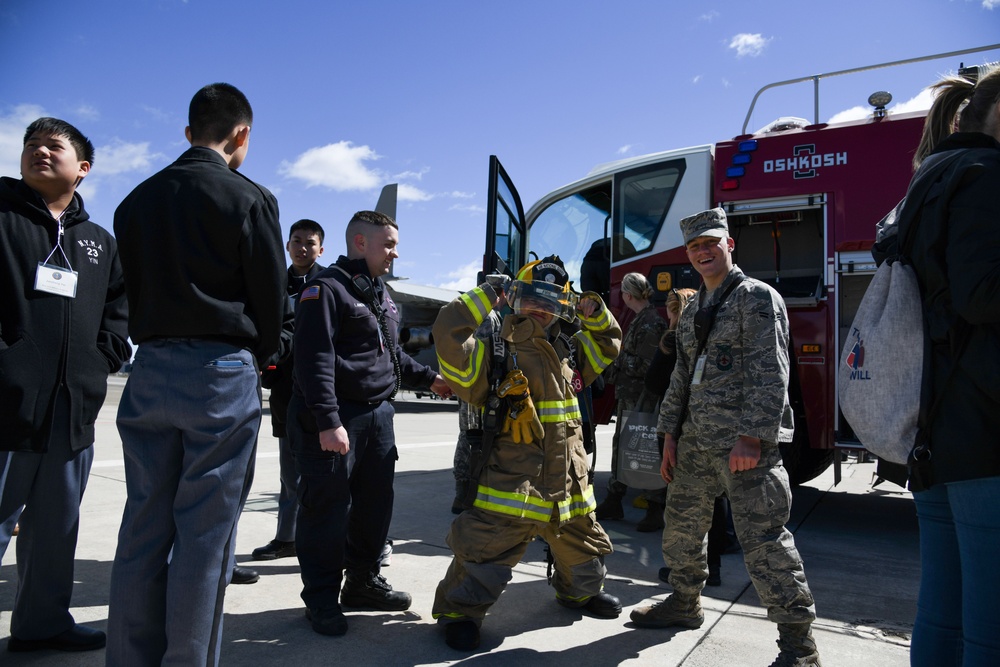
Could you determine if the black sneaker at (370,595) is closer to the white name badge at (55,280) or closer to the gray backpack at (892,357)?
the white name badge at (55,280)

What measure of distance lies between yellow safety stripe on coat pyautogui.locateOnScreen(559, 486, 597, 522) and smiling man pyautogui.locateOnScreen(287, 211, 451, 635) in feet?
2.99

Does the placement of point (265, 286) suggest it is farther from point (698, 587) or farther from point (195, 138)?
point (698, 587)

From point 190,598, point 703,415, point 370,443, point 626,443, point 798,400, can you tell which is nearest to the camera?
point 190,598

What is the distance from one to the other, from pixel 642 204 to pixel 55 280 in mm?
4393

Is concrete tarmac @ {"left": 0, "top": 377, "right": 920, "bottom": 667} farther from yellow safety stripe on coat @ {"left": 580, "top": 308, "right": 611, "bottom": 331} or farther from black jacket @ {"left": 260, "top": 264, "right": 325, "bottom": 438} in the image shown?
yellow safety stripe on coat @ {"left": 580, "top": 308, "right": 611, "bottom": 331}

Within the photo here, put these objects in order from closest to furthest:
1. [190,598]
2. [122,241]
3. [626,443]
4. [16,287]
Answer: [190,598] → [122,241] → [16,287] → [626,443]

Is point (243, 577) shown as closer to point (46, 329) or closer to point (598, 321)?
point (46, 329)

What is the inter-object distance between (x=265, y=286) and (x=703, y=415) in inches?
75.2

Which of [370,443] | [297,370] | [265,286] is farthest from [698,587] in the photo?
[265,286]

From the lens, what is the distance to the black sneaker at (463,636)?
9.04ft

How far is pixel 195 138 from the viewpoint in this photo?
2.23 metres

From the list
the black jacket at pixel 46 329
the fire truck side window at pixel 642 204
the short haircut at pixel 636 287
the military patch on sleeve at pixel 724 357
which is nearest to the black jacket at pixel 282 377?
the black jacket at pixel 46 329

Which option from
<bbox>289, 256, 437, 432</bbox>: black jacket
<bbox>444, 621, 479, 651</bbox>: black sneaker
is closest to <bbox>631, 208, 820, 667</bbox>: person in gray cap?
<bbox>444, 621, 479, 651</bbox>: black sneaker

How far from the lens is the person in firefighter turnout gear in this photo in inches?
110
